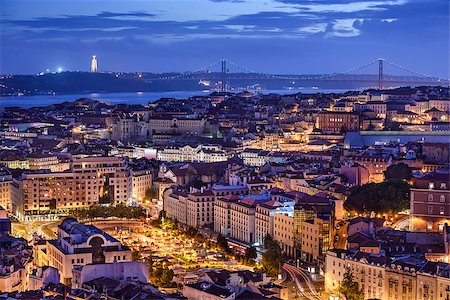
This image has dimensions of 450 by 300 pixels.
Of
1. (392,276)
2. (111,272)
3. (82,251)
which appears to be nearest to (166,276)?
(111,272)

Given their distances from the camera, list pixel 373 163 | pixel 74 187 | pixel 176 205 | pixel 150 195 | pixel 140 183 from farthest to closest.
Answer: pixel 140 183, pixel 373 163, pixel 150 195, pixel 74 187, pixel 176 205

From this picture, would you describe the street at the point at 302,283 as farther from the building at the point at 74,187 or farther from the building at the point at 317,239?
the building at the point at 74,187

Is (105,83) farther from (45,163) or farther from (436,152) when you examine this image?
(436,152)

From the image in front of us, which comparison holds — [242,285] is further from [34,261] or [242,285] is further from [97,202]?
[97,202]

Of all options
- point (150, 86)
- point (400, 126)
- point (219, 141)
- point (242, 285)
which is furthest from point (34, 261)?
point (150, 86)

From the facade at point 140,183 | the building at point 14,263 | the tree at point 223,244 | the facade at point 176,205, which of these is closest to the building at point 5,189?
the facade at point 140,183

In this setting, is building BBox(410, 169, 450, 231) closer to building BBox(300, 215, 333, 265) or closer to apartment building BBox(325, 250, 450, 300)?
building BBox(300, 215, 333, 265)

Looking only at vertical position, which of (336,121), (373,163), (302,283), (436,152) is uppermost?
(336,121)
